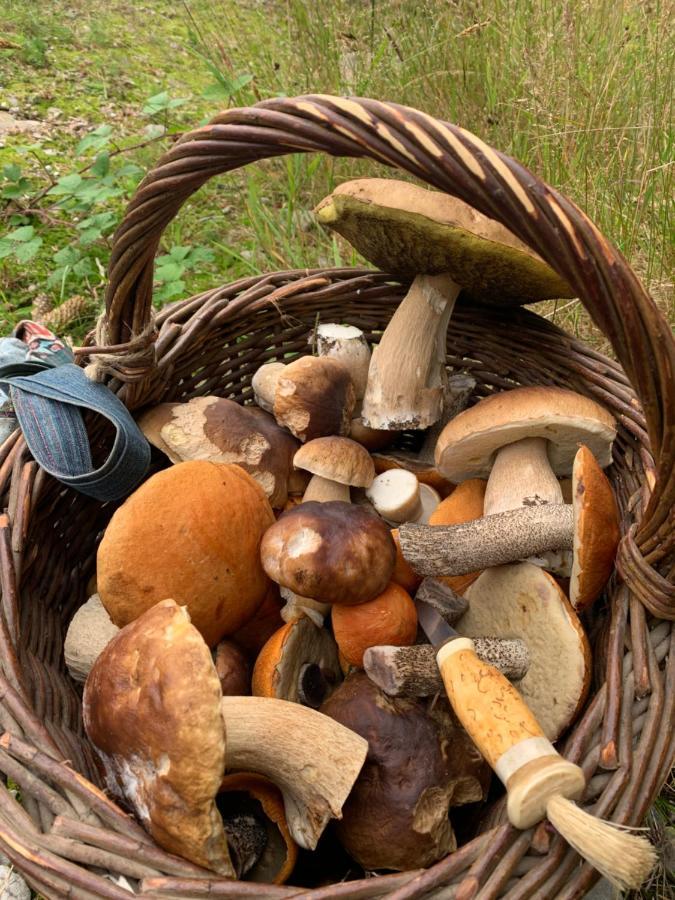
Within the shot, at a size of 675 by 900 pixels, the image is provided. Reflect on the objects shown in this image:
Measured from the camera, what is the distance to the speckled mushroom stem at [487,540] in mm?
1571

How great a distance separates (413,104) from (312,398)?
7.80 feet

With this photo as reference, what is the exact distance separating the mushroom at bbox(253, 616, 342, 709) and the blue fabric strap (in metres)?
0.55

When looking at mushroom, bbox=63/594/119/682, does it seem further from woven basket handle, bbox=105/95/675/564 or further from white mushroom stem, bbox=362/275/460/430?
woven basket handle, bbox=105/95/675/564

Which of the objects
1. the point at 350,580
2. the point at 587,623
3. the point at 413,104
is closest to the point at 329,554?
the point at 350,580

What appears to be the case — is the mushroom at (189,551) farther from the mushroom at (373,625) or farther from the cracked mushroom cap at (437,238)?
the cracked mushroom cap at (437,238)

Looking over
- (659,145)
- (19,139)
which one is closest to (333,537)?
(659,145)

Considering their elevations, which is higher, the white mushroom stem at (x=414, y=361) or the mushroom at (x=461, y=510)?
the white mushroom stem at (x=414, y=361)

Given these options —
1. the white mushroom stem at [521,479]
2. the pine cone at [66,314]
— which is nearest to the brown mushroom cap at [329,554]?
the white mushroom stem at [521,479]

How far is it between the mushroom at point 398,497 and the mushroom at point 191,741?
633mm

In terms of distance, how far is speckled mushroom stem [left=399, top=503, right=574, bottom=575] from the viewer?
1571mm

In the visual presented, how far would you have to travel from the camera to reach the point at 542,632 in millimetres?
1481

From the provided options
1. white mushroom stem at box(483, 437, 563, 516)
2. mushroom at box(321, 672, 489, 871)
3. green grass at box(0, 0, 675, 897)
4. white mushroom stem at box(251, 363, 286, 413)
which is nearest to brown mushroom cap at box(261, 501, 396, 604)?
mushroom at box(321, 672, 489, 871)

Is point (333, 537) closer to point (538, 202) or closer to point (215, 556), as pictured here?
point (215, 556)

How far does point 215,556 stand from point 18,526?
42 centimetres
